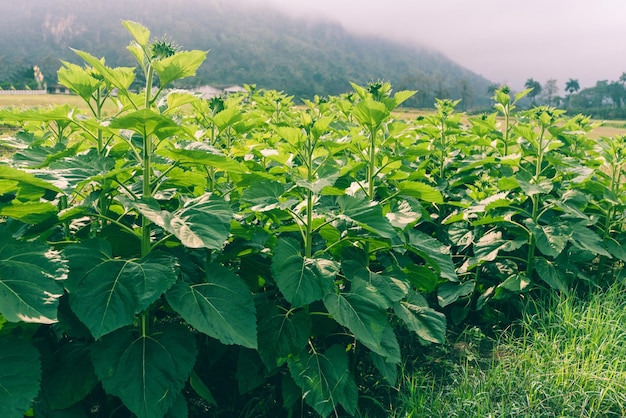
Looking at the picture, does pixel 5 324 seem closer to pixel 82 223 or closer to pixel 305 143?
pixel 82 223

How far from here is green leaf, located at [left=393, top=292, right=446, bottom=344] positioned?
119 inches

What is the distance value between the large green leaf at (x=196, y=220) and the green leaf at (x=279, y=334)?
70 cm

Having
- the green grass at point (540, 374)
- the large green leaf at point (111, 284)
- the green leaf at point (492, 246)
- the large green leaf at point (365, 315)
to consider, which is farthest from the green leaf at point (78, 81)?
the green leaf at point (492, 246)

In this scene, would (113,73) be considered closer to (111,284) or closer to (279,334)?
(111,284)

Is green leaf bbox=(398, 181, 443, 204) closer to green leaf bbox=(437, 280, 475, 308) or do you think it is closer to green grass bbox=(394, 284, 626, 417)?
green grass bbox=(394, 284, 626, 417)

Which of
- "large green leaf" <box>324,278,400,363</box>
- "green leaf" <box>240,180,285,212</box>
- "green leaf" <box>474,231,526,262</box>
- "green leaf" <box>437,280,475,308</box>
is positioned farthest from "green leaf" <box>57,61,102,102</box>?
"green leaf" <box>474,231,526,262</box>

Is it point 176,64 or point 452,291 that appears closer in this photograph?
point 176,64

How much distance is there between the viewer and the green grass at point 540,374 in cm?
288

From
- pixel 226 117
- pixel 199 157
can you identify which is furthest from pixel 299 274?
pixel 226 117

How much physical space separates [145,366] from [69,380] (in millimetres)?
352

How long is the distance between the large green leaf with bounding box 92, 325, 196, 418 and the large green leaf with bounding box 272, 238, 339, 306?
1.57 ft

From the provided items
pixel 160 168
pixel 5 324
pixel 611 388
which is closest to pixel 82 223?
pixel 160 168

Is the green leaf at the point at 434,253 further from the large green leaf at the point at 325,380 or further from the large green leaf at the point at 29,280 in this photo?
the large green leaf at the point at 29,280

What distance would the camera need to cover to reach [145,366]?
216cm
